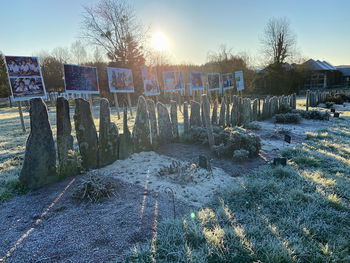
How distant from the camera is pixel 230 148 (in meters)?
4.92

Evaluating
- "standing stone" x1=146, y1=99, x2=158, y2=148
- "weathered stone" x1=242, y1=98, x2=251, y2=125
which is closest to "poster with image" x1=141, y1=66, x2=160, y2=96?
"weathered stone" x1=242, y1=98, x2=251, y2=125

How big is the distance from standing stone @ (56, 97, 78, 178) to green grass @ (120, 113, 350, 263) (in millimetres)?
2147

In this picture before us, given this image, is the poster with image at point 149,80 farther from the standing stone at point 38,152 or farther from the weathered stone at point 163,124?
the standing stone at point 38,152

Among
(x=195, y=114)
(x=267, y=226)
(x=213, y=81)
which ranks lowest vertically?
(x=267, y=226)

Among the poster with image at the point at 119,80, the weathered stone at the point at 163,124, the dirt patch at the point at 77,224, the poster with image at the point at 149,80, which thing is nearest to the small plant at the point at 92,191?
the dirt patch at the point at 77,224

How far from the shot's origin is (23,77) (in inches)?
289

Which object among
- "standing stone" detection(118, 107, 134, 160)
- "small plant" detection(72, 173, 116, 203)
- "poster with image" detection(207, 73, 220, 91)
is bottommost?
"small plant" detection(72, 173, 116, 203)

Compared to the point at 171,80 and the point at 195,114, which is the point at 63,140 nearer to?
the point at 195,114

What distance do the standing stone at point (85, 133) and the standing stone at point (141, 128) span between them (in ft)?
3.59

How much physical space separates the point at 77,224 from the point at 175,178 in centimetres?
169

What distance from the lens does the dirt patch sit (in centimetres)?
208

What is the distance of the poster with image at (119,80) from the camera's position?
9.95 m

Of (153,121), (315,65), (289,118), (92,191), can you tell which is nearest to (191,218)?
(92,191)

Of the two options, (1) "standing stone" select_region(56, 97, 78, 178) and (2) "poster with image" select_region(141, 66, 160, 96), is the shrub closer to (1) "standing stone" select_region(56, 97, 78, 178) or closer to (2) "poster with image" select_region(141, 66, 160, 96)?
(2) "poster with image" select_region(141, 66, 160, 96)
